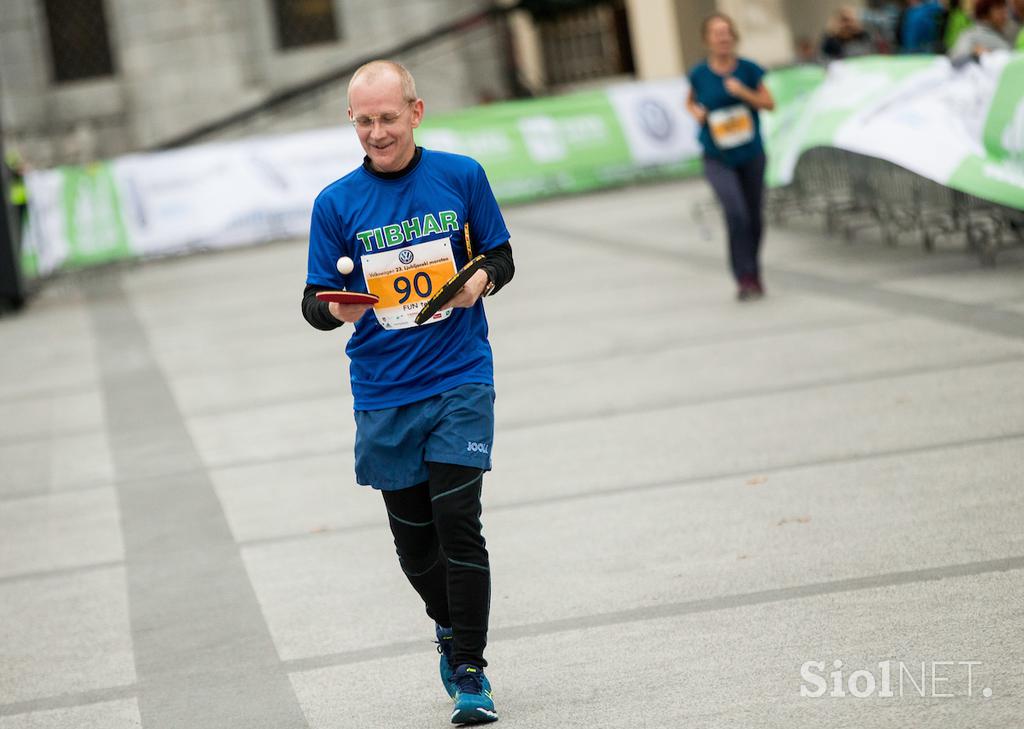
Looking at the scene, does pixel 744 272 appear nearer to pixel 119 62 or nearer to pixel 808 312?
pixel 808 312

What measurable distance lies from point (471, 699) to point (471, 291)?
1085 mm

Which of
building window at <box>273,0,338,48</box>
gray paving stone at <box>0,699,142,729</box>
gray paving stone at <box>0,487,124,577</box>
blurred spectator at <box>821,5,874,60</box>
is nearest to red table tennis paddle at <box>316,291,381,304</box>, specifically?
gray paving stone at <box>0,699,142,729</box>

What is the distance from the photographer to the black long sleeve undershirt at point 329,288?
4.61 m

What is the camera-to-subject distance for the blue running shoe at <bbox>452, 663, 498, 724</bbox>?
4617mm

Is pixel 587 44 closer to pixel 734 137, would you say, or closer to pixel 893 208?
pixel 893 208

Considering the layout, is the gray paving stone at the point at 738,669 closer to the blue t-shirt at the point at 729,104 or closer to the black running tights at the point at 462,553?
the black running tights at the point at 462,553

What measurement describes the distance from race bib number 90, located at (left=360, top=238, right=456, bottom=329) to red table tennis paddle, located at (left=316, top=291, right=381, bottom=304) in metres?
0.23

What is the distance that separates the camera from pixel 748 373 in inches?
379

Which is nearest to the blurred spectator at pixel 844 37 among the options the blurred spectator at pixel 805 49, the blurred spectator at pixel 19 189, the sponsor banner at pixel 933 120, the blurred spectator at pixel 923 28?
the blurred spectator at pixel 923 28

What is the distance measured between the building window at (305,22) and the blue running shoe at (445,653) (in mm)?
31521

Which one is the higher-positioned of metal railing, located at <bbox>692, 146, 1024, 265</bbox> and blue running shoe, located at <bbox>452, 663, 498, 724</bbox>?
blue running shoe, located at <bbox>452, 663, 498, 724</bbox>

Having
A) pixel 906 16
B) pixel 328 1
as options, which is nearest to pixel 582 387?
pixel 906 16

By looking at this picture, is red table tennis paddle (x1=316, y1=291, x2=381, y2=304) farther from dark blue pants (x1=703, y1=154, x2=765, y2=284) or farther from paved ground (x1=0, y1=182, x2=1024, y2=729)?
dark blue pants (x1=703, y1=154, x2=765, y2=284)
